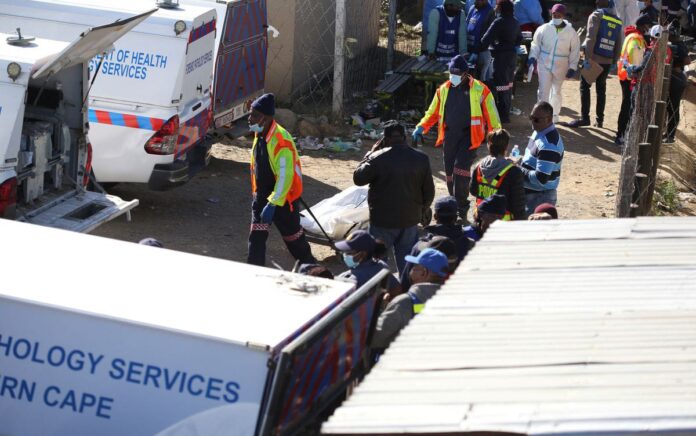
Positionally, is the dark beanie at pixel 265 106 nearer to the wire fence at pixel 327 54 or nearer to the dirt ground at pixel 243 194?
the dirt ground at pixel 243 194

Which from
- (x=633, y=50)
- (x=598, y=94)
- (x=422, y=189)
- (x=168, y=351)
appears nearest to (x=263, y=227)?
(x=422, y=189)

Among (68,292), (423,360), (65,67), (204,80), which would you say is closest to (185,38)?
(204,80)

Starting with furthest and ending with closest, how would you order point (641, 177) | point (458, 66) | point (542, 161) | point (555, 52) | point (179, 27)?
point (555, 52) < point (458, 66) < point (179, 27) < point (641, 177) < point (542, 161)

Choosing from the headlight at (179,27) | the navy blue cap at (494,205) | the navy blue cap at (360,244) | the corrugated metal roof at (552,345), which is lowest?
the navy blue cap at (360,244)

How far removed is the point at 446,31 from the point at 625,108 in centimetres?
254

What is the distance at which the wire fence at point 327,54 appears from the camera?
15289 millimetres

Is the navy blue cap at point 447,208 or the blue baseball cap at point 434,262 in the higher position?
the navy blue cap at point 447,208

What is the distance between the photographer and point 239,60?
11.8 meters

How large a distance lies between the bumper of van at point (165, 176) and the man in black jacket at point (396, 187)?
7.41ft

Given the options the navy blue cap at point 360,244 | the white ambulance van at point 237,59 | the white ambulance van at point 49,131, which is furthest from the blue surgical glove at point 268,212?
the white ambulance van at point 237,59

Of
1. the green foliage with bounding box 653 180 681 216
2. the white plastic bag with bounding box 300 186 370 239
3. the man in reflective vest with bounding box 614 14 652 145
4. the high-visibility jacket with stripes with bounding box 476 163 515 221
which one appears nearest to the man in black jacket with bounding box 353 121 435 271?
the high-visibility jacket with stripes with bounding box 476 163 515 221

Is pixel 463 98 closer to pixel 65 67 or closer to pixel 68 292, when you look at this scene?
pixel 65 67

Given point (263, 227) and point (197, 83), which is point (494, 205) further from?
point (197, 83)

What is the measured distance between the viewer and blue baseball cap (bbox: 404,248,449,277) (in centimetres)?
675
